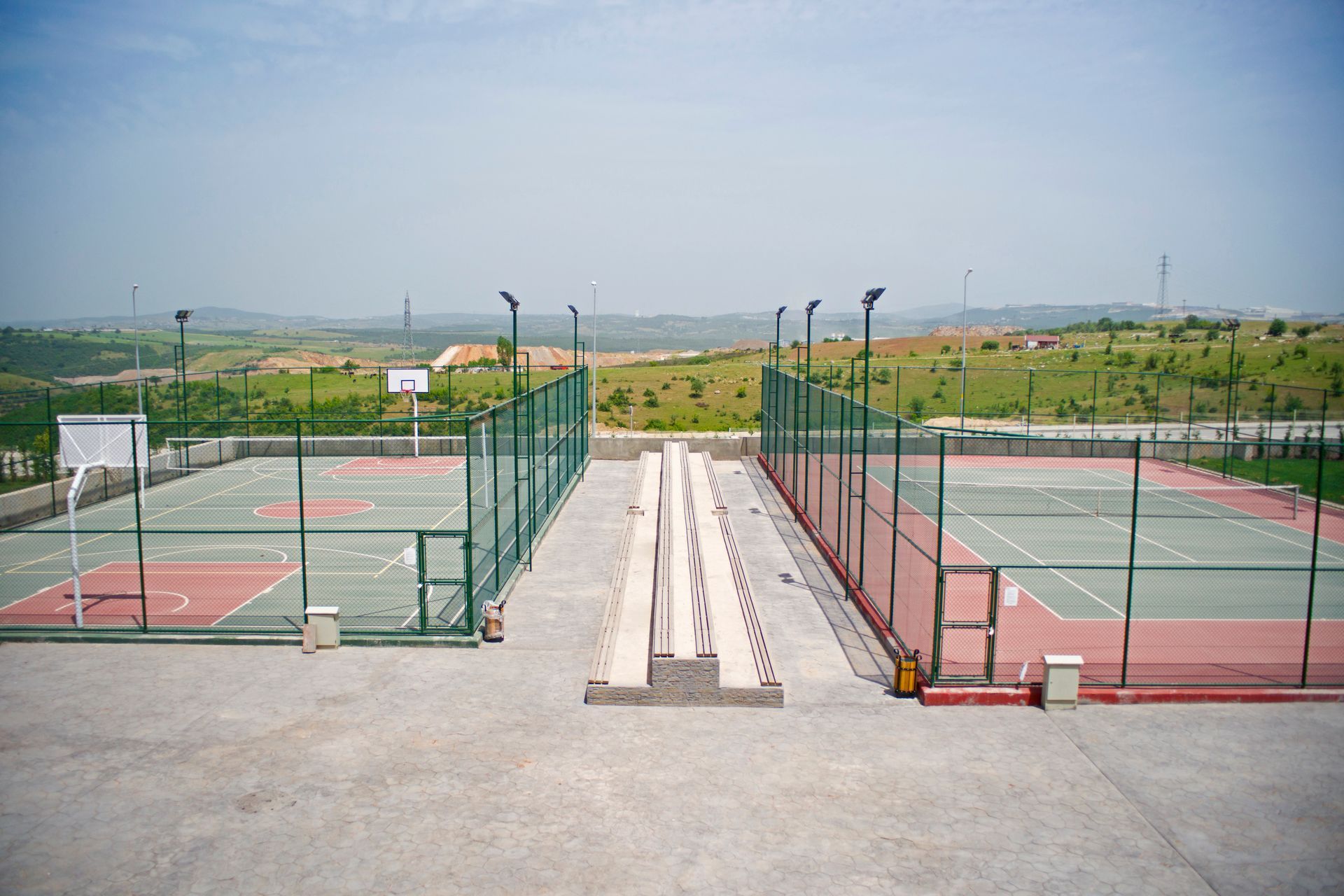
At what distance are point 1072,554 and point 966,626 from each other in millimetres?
11755

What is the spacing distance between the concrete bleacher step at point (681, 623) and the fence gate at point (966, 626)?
2.60 meters

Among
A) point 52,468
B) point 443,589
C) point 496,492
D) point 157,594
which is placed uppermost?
point 496,492

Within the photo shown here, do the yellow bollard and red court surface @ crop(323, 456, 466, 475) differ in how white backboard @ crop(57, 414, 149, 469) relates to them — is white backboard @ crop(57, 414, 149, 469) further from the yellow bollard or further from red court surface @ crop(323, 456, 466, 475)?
red court surface @ crop(323, 456, 466, 475)

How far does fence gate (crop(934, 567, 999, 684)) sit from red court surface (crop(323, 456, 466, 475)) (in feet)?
69.6

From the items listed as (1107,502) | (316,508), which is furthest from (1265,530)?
(316,508)

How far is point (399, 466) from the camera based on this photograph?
117ft

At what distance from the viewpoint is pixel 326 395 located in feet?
184

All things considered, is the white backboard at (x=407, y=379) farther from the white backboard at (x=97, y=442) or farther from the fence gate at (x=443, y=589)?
the white backboard at (x=97, y=442)

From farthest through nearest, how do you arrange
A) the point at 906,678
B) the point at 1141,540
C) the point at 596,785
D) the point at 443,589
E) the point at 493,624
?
1. the point at 1141,540
2. the point at 443,589
3. the point at 493,624
4. the point at 906,678
5. the point at 596,785

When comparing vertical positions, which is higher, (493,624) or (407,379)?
(407,379)

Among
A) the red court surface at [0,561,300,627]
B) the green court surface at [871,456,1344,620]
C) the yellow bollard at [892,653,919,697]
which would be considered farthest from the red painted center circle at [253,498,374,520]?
the yellow bollard at [892,653,919,697]

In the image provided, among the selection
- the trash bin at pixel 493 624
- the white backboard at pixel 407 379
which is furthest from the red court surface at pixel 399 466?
the trash bin at pixel 493 624

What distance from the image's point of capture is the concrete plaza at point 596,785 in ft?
28.8

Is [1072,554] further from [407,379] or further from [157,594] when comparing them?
[407,379]
